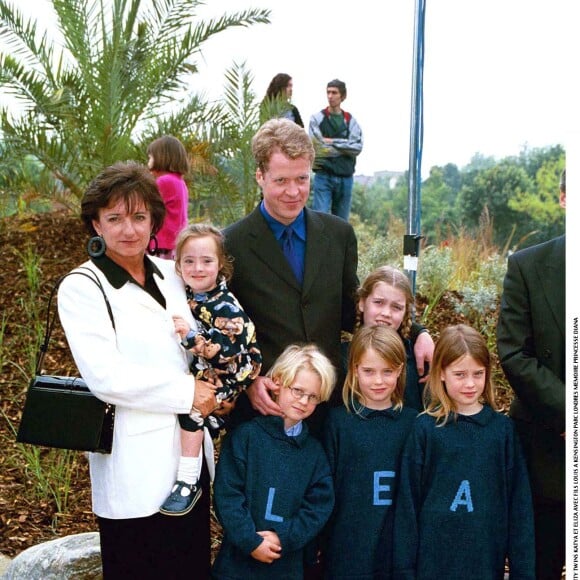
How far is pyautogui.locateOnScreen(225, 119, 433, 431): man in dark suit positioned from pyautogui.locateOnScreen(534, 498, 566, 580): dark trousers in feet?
2.41

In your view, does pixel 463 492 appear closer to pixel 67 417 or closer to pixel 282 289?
pixel 282 289

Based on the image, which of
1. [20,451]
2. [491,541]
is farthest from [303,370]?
[20,451]

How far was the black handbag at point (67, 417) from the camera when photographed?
107 inches

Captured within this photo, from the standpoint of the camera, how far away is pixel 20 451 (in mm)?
5523

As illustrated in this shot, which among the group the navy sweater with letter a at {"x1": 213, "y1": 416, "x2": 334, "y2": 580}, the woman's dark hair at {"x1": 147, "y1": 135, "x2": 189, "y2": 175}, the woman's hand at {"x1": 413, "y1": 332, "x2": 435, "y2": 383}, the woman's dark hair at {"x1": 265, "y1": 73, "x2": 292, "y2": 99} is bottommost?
the navy sweater with letter a at {"x1": 213, "y1": 416, "x2": 334, "y2": 580}

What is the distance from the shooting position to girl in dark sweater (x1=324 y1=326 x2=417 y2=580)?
10.3ft

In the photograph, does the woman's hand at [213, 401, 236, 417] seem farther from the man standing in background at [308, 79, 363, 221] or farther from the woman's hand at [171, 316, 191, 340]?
the man standing in background at [308, 79, 363, 221]

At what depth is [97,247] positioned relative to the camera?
2.80m

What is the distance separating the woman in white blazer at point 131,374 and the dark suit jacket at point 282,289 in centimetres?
44

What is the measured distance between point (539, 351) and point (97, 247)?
5.24 feet

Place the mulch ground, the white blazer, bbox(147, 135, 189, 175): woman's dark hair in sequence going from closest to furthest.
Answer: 1. the white blazer
2. the mulch ground
3. bbox(147, 135, 189, 175): woman's dark hair

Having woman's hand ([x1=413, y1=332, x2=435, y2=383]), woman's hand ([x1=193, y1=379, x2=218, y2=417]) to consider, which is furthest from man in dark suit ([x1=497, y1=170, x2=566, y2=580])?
woman's hand ([x1=193, y1=379, x2=218, y2=417])

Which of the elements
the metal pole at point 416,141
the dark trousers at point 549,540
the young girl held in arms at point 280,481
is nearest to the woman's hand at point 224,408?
the young girl held in arms at point 280,481

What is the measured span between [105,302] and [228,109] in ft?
19.1
